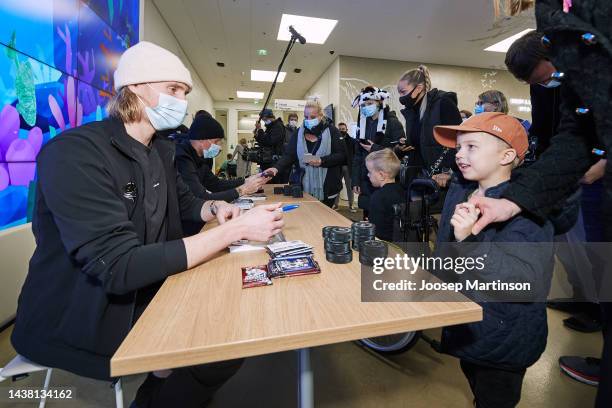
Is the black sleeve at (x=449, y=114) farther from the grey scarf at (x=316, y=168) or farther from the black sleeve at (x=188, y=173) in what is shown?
the black sleeve at (x=188, y=173)

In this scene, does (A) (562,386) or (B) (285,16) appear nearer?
(A) (562,386)

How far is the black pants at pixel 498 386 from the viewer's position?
0.98 m

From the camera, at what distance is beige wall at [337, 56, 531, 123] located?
22.0 feet

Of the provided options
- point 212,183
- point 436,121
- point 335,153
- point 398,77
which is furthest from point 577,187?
point 398,77

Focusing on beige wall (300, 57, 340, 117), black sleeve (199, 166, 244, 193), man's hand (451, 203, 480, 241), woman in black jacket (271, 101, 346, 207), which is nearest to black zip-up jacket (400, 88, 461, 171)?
woman in black jacket (271, 101, 346, 207)

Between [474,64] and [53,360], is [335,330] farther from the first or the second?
[474,64]

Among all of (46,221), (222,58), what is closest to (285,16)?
(222,58)

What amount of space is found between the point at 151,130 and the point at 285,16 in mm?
4619

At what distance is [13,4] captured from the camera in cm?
169

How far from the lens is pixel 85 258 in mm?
775

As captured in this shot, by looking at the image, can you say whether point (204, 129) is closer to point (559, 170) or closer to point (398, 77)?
point (559, 170)

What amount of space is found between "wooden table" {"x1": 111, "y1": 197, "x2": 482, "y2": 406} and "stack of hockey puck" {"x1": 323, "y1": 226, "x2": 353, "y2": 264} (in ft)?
0.23

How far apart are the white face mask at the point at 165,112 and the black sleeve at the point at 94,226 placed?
32cm

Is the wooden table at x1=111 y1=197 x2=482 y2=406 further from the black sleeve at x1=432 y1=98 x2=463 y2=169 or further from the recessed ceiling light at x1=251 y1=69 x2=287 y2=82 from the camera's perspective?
the recessed ceiling light at x1=251 y1=69 x2=287 y2=82
